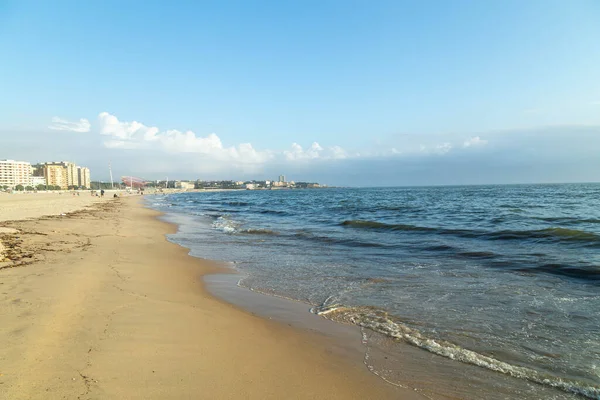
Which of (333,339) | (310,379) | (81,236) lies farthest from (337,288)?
(81,236)

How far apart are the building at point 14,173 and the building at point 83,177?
1248 inches

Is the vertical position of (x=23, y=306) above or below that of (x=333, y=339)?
above

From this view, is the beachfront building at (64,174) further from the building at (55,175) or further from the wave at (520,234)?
the wave at (520,234)

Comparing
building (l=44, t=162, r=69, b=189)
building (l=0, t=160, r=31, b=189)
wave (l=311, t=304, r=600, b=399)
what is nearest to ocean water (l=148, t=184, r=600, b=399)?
wave (l=311, t=304, r=600, b=399)

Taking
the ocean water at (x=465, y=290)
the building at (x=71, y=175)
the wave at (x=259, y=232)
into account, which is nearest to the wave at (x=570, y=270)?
the ocean water at (x=465, y=290)

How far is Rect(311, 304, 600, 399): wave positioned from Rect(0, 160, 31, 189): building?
568 ft

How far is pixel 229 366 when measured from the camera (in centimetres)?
364

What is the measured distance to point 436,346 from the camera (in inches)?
172

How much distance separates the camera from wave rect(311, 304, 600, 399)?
351 cm

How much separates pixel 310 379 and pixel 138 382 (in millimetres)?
1686

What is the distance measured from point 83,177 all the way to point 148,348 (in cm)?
22306

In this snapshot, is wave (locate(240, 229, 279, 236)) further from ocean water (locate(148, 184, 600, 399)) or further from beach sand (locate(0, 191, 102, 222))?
beach sand (locate(0, 191, 102, 222))

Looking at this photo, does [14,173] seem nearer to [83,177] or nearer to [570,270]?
[83,177]

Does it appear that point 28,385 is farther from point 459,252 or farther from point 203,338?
point 459,252
